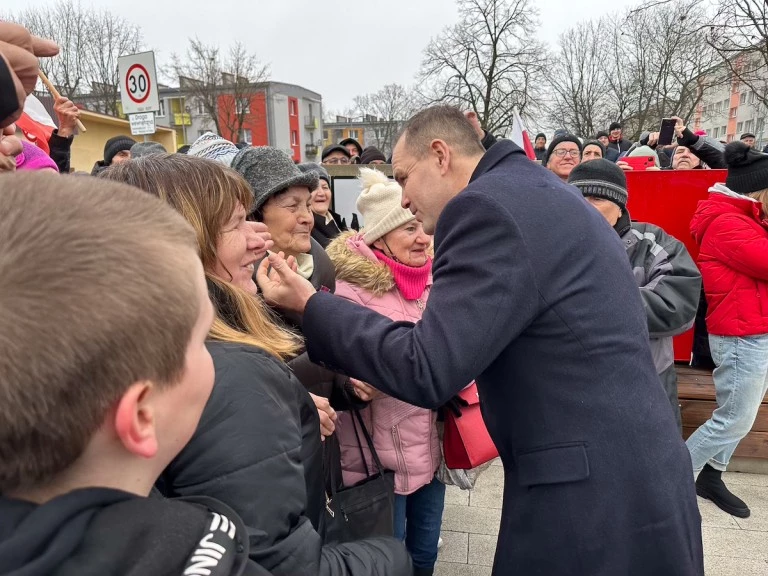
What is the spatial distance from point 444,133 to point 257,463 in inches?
53.8

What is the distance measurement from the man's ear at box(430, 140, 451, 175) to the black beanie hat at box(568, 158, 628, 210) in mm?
1558

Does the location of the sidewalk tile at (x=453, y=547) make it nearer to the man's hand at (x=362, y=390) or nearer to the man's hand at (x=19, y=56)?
the man's hand at (x=362, y=390)

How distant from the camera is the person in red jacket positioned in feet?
10.6

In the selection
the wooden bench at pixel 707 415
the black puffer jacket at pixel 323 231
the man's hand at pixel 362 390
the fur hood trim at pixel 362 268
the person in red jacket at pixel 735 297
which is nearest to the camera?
the man's hand at pixel 362 390

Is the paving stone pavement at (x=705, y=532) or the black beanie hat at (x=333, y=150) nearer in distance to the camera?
the paving stone pavement at (x=705, y=532)

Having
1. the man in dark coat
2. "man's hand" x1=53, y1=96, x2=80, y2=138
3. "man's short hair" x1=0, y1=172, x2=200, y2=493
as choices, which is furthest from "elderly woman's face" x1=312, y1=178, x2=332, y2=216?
"man's short hair" x1=0, y1=172, x2=200, y2=493

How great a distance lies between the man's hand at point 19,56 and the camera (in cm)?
115

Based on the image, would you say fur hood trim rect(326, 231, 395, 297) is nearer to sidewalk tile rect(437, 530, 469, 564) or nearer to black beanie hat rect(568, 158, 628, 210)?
black beanie hat rect(568, 158, 628, 210)

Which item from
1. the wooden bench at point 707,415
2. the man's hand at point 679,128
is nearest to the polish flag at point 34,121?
the wooden bench at point 707,415

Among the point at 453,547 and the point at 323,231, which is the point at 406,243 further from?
the point at 323,231

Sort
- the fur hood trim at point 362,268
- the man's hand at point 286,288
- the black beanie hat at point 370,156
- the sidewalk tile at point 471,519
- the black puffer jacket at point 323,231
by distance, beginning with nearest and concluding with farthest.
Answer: the man's hand at point 286,288 < the fur hood trim at point 362,268 < the sidewalk tile at point 471,519 < the black puffer jacket at point 323,231 < the black beanie hat at point 370,156

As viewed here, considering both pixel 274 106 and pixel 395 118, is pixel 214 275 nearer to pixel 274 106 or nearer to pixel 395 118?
pixel 395 118

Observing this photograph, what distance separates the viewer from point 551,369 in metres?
1.51

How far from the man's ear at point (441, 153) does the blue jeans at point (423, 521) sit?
148 cm
